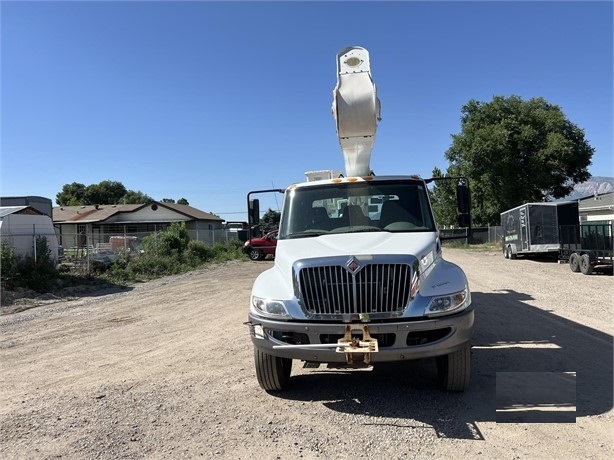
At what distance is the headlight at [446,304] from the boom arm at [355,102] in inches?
131

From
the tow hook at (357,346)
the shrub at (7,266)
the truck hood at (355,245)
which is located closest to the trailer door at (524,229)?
the truck hood at (355,245)

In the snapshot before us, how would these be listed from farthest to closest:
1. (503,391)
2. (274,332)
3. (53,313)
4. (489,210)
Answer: (489,210) < (53,313) < (503,391) < (274,332)

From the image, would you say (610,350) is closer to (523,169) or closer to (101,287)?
(101,287)

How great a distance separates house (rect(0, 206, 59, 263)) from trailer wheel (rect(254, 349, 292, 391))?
44.1ft

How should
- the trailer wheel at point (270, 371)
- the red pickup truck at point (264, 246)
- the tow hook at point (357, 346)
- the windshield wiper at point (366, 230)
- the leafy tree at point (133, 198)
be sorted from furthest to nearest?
the leafy tree at point (133, 198), the red pickup truck at point (264, 246), the windshield wiper at point (366, 230), the trailer wheel at point (270, 371), the tow hook at point (357, 346)

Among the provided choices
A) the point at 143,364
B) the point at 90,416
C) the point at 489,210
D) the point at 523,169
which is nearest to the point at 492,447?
the point at 90,416

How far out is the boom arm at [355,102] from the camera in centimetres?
697

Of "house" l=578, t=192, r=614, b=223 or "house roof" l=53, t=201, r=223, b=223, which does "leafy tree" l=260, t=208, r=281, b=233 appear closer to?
"house roof" l=53, t=201, r=223, b=223

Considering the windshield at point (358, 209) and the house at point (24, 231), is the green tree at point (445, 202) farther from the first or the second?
the windshield at point (358, 209)

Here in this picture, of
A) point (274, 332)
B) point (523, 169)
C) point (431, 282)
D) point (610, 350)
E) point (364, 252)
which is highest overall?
point (523, 169)

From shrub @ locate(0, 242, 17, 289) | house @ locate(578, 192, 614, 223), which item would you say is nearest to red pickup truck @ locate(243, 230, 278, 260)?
shrub @ locate(0, 242, 17, 289)

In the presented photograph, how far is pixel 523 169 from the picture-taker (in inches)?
1416

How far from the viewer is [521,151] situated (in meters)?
35.8

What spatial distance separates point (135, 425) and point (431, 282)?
3124 millimetres
